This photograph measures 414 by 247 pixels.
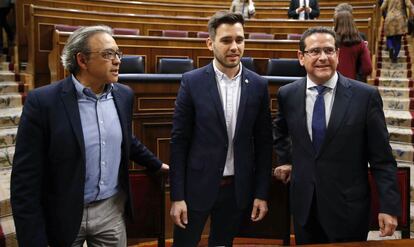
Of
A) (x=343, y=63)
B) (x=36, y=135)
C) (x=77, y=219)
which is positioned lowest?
(x=77, y=219)

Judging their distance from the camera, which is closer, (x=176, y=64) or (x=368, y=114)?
(x=368, y=114)

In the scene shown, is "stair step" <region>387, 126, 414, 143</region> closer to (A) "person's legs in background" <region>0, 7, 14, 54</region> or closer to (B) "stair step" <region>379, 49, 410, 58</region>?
(B) "stair step" <region>379, 49, 410, 58</region>

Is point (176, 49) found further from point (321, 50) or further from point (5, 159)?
point (321, 50)

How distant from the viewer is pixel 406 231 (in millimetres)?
996

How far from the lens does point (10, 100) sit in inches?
76.5

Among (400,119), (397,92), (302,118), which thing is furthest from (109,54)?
(397,92)

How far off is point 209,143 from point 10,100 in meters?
1.39

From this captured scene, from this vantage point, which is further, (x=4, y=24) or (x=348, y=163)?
(x=4, y=24)

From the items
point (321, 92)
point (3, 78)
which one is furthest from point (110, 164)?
point (3, 78)

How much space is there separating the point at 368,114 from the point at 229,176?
0.28 meters

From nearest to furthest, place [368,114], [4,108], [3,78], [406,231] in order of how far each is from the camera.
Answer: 1. [368,114]
2. [406,231]
3. [4,108]
4. [3,78]

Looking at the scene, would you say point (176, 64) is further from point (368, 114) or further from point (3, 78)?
point (368, 114)

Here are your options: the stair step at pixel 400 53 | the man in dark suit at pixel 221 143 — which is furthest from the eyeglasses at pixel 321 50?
the stair step at pixel 400 53

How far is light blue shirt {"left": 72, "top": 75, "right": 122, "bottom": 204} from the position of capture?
731mm
